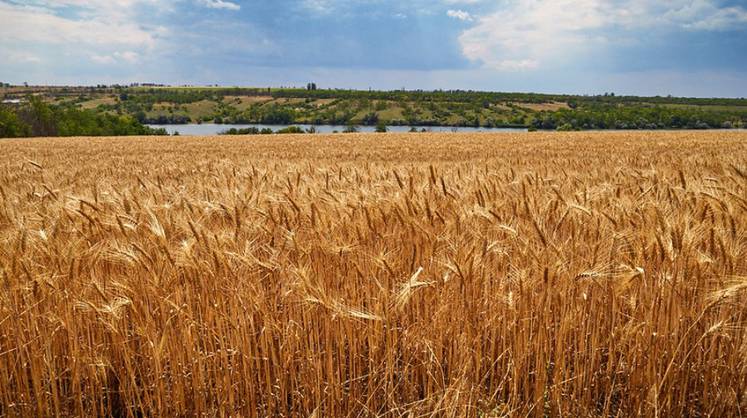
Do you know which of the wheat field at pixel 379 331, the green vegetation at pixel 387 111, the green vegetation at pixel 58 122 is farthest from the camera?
the green vegetation at pixel 387 111

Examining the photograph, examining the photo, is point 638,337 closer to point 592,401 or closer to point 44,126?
point 592,401

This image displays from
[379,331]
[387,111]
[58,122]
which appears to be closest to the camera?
[379,331]

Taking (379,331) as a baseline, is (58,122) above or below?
above

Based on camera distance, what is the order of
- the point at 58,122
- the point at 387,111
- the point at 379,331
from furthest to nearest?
the point at 387,111 → the point at 58,122 → the point at 379,331

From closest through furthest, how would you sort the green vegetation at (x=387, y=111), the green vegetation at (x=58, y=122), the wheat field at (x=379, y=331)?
the wheat field at (x=379, y=331)
the green vegetation at (x=58, y=122)
the green vegetation at (x=387, y=111)

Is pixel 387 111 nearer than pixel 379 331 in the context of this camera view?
No

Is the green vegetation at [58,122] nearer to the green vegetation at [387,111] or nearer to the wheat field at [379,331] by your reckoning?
the green vegetation at [387,111]

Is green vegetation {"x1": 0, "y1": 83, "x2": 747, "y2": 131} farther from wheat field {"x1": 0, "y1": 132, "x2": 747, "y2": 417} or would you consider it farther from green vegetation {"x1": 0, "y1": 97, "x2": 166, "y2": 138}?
wheat field {"x1": 0, "y1": 132, "x2": 747, "y2": 417}

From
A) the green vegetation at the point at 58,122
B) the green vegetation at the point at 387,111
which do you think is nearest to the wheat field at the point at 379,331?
the green vegetation at the point at 58,122

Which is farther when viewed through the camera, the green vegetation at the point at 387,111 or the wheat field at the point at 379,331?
the green vegetation at the point at 387,111

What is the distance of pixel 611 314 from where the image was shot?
214 centimetres

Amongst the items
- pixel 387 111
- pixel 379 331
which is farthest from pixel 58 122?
pixel 379 331

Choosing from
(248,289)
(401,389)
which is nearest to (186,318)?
(248,289)

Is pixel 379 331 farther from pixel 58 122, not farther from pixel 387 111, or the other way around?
pixel 387 111
